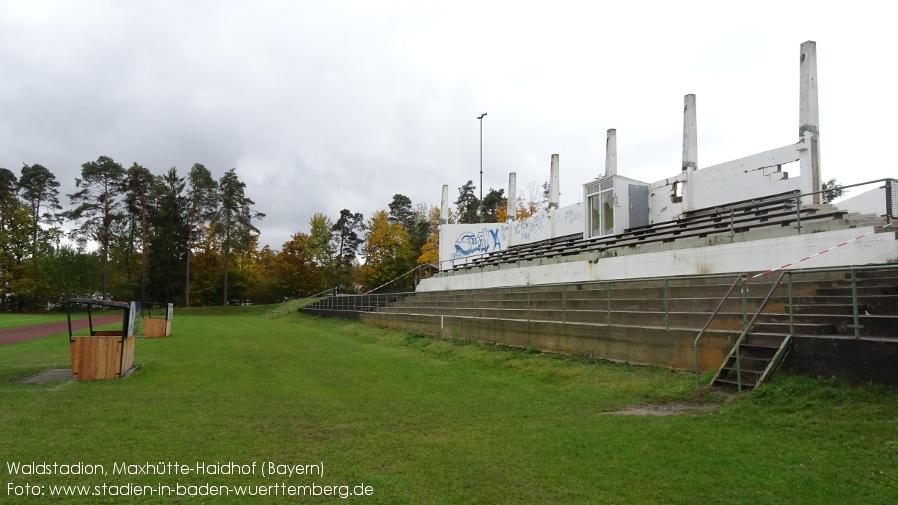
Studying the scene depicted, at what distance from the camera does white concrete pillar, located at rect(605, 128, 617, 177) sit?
86.1 ft

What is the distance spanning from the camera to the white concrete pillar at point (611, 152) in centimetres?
2625

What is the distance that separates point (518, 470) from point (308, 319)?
130 feet

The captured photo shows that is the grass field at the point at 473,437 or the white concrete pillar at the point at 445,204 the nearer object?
the grass field at the point at 473,437

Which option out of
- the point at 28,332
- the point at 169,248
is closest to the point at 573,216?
the point at 28,332

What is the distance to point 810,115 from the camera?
16531 mm

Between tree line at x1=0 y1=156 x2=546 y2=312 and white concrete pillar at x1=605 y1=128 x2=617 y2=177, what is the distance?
86.3ft

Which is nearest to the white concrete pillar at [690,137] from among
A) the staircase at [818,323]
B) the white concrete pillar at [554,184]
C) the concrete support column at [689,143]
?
the concrete support column at [689,143]

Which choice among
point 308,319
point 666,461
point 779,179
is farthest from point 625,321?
point 308,319

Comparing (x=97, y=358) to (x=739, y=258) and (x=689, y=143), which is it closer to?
(x=739, y=258)

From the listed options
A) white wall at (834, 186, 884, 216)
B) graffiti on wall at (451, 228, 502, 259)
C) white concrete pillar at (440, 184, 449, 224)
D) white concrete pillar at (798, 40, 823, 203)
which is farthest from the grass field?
white concrete pillar at (440, 184, 449, 224)

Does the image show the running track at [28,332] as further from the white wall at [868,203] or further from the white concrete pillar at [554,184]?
the white wall at [868,203]

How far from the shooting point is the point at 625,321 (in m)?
12.5

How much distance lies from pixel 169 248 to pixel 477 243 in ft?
147

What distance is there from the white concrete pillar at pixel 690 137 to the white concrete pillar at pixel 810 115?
4.73m
